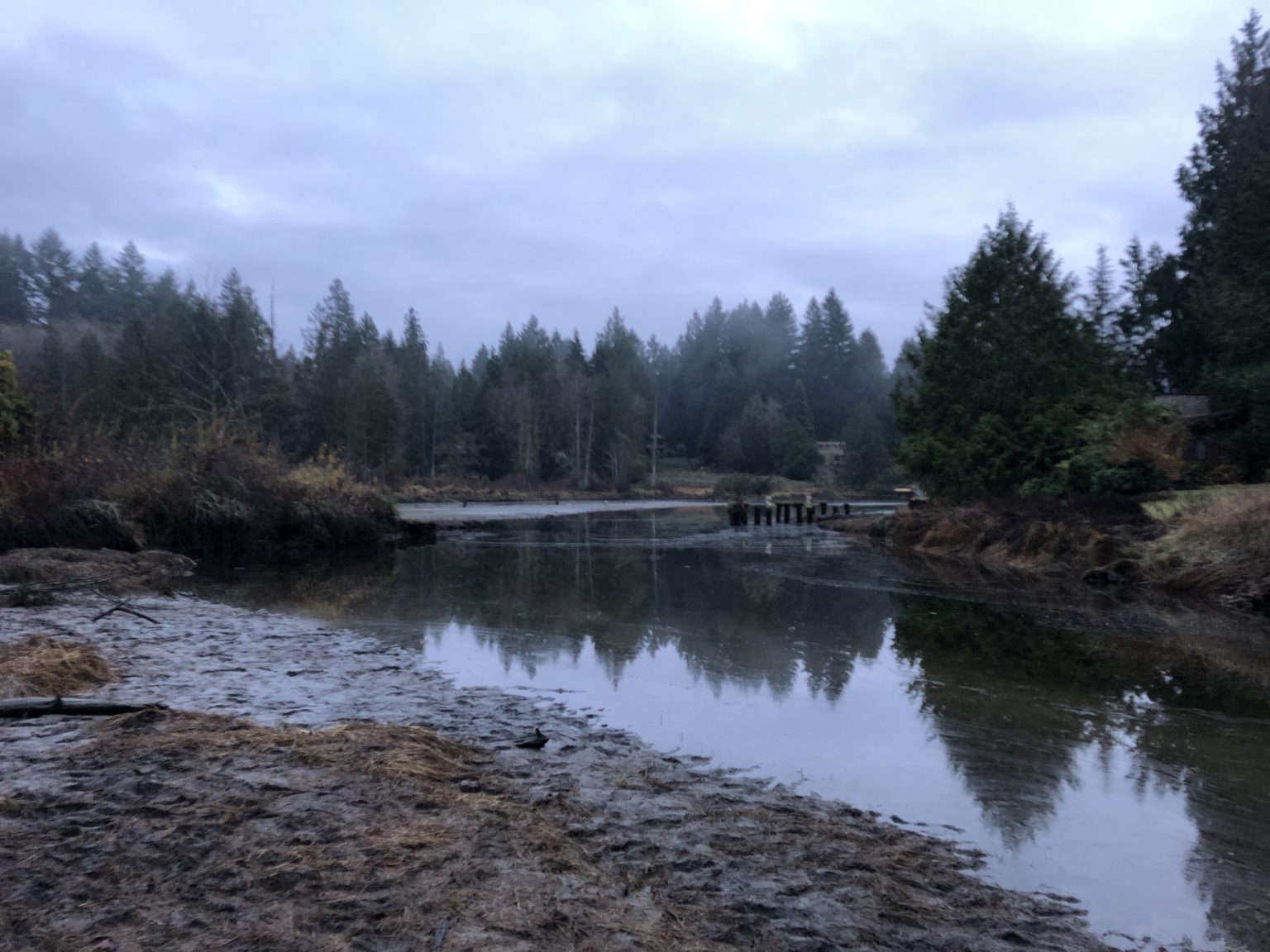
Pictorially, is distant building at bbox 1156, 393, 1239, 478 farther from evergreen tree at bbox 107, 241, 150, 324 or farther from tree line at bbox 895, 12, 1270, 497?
evergreen tree at bbox 107, 241, 150, 324

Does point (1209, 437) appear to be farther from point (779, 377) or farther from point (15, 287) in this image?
point (15, 287)

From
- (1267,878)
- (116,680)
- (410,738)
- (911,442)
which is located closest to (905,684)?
(1267,878)

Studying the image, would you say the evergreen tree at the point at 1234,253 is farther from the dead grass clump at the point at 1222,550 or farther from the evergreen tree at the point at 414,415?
the evergreen tree at the point at 414,415

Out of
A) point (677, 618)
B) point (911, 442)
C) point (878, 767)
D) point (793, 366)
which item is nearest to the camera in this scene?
point (878, 767)

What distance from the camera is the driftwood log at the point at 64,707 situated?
Answer: 5480 mm

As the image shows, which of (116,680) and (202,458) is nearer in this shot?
(116,680)

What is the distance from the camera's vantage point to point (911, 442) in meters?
29.7

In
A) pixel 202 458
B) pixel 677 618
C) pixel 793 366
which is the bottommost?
pixel 677 618

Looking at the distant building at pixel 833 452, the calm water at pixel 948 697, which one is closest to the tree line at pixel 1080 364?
the calm water at pixel 948 697

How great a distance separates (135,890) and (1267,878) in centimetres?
485

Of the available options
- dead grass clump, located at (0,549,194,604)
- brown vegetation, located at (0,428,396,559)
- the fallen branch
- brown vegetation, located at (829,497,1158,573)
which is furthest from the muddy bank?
brown vegetation, located at (829,497,1158,573)

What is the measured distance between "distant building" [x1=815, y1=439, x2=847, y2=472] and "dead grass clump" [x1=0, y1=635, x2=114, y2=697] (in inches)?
3098

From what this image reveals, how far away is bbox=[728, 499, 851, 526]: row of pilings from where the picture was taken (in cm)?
3854

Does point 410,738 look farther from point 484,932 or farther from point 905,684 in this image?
point 905,684
